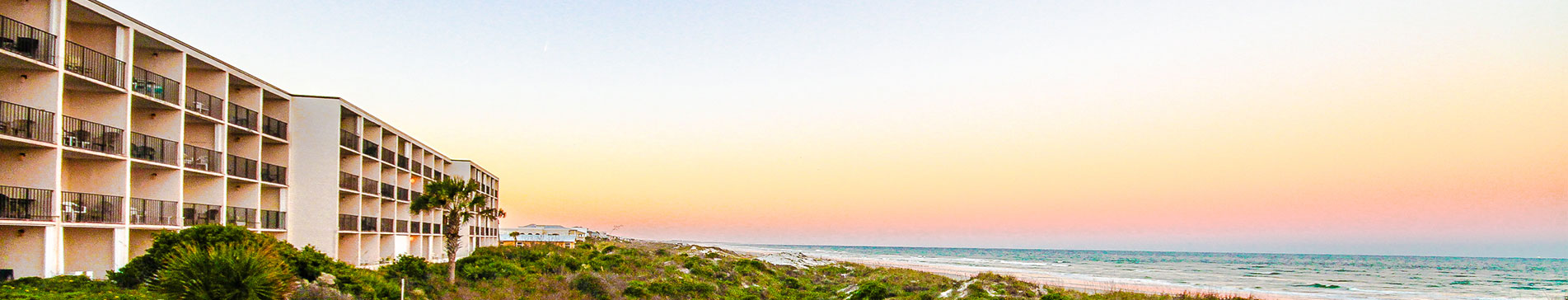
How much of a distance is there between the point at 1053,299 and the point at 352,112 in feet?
A: 102

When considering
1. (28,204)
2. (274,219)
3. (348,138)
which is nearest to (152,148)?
(28,204)

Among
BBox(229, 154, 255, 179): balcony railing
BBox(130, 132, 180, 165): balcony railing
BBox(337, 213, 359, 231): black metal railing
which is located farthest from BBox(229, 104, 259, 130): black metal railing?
BBox(337, 213, 359, 231): black metal railing

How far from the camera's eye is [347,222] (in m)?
38.8

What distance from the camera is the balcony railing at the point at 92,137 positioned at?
71.7 feet

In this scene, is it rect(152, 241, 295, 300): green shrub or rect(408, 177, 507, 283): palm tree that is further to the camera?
rect(408, 177, 507, 283): palm tree

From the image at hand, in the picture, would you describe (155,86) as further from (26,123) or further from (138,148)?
(26,123)

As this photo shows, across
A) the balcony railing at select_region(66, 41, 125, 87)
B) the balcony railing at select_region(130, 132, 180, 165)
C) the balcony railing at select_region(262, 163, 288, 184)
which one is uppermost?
the balcony railing at select_region(66, 41, 125, 87)

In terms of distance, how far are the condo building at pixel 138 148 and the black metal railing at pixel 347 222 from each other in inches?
4.9

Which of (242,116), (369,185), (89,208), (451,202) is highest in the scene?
(242,116)

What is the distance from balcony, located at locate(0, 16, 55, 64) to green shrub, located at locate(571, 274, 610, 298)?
674 inches

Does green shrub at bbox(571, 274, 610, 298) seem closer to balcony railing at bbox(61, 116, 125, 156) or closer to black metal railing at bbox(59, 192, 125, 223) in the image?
black metal railing at bbox(59, 192, 125, 223)

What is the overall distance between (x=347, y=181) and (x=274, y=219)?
17.2 ft

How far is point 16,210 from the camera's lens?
20312 millimetres

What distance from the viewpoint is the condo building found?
20656 millimetres
